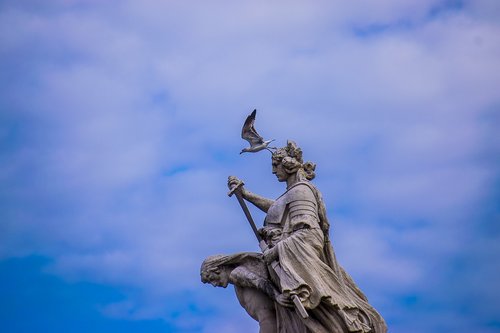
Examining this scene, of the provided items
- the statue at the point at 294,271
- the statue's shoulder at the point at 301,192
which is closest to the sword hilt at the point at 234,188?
the statue at the point at 294,271

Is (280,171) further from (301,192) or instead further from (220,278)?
(220,278)

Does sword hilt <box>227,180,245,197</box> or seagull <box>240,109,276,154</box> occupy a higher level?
seagull <box>240,109,276,154</box>

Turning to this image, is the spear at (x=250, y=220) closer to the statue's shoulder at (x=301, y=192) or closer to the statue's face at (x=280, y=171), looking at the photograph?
the statue's face at (x=280, y=171)

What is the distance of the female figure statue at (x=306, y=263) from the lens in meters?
15.4

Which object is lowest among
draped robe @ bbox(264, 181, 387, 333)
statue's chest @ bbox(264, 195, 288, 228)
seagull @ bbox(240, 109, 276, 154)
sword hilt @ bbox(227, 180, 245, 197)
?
draped robe @ bbox(264, 181, 387, 333)

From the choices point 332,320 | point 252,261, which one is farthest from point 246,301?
point 332,320

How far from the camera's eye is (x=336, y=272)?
16078 mm

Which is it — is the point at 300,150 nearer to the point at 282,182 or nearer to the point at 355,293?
the point at 282,182

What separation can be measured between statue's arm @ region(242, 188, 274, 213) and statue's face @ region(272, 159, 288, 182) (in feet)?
1.64

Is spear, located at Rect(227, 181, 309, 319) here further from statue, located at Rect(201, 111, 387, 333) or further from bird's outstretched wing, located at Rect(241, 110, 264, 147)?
bird's outstretched wing, located at Rect(241, 110, 264, 147)

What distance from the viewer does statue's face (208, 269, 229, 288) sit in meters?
16.6

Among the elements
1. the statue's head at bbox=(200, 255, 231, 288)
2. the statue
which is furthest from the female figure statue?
the statue's head at bbox=(200, 255, 231, 288)

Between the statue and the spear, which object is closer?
the statue

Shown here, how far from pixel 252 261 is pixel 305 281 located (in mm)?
1408
